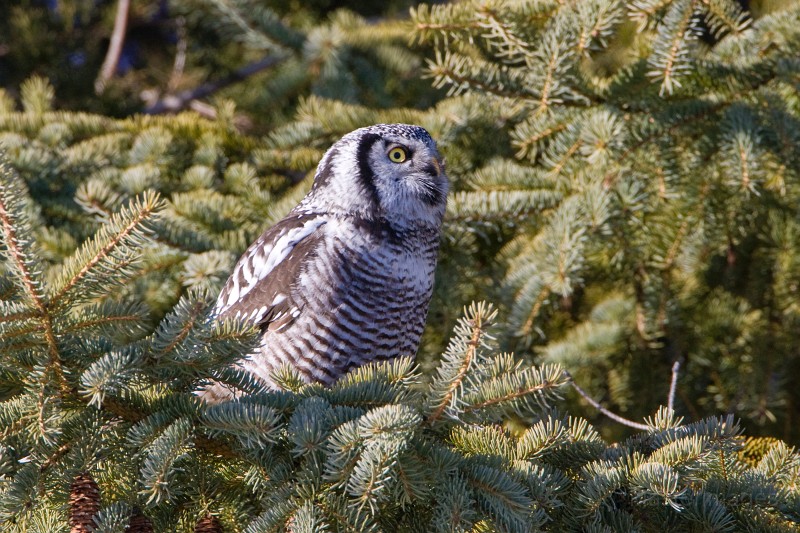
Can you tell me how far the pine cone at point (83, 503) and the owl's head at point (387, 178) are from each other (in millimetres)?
1569

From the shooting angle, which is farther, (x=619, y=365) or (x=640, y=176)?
(x=619, y=365)

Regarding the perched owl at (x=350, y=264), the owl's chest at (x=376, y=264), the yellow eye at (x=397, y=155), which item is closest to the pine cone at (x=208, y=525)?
the perched owl at (x=350, y=264)

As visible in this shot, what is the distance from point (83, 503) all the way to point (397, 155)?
6.21ft

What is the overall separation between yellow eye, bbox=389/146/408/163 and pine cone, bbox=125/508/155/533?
181cm

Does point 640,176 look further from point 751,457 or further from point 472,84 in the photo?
point 751,457

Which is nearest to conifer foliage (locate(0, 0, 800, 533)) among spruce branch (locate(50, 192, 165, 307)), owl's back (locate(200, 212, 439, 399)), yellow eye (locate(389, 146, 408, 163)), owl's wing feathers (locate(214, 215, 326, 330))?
spruce branch (locate(50, 192, 165, 307))

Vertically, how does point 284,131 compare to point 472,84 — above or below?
below

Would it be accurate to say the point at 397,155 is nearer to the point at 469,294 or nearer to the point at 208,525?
the point at 469,294

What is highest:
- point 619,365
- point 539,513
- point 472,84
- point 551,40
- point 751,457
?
point 551,40

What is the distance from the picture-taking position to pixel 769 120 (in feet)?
9.68

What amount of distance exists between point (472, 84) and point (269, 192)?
121 cm

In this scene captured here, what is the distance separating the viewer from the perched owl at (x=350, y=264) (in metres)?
2.74

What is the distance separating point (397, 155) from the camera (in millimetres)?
3121

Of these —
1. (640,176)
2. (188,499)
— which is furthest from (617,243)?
(188,499)
